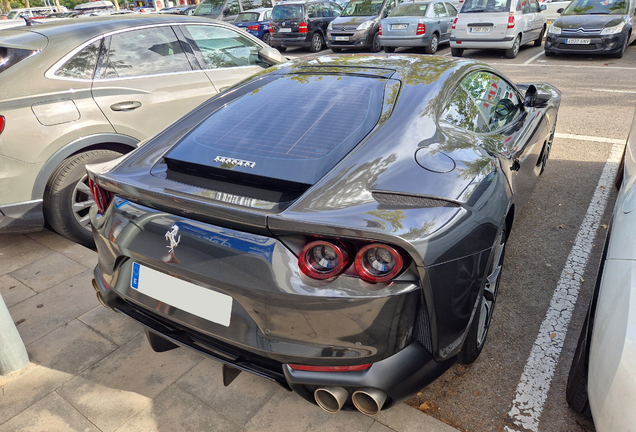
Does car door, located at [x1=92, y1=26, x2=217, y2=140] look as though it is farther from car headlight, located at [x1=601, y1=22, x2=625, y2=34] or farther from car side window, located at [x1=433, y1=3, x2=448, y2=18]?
car side window, located at [x1=433, y1=3, x2=448, y2=18]

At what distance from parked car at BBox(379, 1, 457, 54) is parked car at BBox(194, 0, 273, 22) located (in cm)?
482

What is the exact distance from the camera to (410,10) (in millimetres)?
13250

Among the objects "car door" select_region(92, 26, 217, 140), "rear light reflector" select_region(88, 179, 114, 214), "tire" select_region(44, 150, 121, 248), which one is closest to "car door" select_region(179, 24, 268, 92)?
"car door" select_region(92, 26, 217, 140)

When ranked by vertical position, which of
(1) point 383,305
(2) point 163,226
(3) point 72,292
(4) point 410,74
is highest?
(4) point 410,74

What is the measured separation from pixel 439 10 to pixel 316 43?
12.4 ft

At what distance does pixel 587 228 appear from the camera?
153 inches

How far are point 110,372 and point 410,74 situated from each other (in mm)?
2304

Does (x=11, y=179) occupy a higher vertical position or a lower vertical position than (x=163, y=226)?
lower

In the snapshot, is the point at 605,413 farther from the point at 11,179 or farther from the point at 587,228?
the point at 11,179

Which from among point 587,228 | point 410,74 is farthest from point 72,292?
point 587,228

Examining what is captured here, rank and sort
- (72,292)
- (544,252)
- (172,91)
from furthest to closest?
(172,91) < (544,252) < (72,292)

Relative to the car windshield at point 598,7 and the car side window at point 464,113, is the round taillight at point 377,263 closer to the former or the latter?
the car side window at point 464,113

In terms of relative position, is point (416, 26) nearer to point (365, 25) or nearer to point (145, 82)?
point (365, 25)

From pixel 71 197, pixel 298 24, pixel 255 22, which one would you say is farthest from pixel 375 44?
pixel 71 197
